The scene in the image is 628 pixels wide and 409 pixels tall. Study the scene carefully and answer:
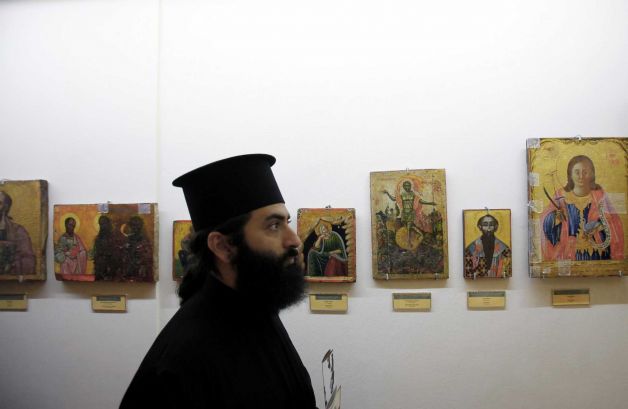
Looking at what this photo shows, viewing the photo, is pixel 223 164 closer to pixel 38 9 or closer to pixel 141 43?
pixel 141 43

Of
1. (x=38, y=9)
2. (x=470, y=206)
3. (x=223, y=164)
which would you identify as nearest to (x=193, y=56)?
(x=38, y=9)

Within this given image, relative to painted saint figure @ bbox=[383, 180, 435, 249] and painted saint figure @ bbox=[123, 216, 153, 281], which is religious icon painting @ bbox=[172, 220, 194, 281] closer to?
painted saint figure @ bbox=[123, 216, 153, 281]

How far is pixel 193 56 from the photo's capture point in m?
3.18

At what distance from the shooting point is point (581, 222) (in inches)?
113

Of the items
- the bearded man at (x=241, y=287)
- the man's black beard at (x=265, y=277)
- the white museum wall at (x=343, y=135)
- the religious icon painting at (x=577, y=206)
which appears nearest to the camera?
the bearded man at (x=241, y=287)

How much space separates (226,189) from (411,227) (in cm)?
151

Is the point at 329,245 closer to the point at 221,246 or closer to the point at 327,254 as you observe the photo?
the point at 327,254

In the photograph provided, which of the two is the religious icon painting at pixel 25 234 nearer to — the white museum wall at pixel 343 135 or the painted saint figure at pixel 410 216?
the white museum wall at pixel 343 135

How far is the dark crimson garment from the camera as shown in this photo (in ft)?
5.13

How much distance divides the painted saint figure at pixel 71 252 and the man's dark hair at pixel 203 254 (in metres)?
1.52

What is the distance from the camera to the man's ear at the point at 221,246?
1.88 meters

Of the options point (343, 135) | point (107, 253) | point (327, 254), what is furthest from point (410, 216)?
point (107, 253)

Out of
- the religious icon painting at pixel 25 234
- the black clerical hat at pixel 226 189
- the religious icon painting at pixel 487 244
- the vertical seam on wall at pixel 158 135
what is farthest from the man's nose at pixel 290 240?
the religious icon painting at pixel 25 234

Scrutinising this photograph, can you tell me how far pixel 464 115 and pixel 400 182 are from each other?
652 mm
